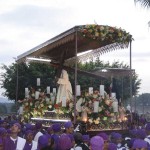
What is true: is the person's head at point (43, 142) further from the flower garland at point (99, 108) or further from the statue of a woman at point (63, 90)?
the statue of a woman at point (63, 90)

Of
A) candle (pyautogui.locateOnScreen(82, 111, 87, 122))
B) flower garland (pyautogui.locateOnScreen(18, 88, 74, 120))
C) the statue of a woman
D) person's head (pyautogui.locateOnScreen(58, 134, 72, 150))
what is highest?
the statue of a woman

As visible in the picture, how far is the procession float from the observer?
12273 mm

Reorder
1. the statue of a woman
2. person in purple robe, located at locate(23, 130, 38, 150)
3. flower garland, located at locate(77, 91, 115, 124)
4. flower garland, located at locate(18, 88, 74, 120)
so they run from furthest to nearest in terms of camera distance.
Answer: flower garland, located at locate(18, 88, 74, 120) < the statue of a woman < flower garland, located at locate(77, 91, 115, 124) < person in purple robe, located at locate(23, 130, 38, 150)

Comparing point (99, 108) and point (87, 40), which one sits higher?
point (87, 40)

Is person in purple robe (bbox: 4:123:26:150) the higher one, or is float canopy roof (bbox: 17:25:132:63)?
float canopy roof (bbox: 17:25:132:63)

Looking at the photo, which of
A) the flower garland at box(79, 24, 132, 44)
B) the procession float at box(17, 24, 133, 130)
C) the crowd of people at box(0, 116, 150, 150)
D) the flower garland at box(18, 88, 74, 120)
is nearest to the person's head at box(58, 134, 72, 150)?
the crowd of people at box(0, 116, 150, 150)

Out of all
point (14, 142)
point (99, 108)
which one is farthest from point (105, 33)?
point (14, 142)

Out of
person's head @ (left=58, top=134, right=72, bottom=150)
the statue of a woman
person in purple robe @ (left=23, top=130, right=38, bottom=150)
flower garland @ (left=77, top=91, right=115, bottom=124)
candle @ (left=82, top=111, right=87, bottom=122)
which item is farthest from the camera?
the statue of a woman

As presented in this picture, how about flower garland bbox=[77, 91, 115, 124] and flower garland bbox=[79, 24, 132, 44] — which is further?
flower garland bbox=[77, 91, 115, 124]

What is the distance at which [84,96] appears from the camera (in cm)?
1255

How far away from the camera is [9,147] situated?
7.45 m

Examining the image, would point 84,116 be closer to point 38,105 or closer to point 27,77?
point 38,105

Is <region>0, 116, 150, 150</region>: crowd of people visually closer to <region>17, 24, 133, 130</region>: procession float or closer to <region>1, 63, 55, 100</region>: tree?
<region>17, 24, 133, 130</region>: procession float

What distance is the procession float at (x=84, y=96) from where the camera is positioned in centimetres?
1227
